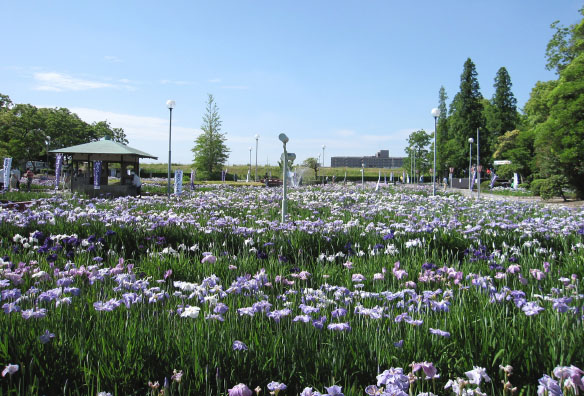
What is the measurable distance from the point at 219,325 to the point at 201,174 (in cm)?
4580

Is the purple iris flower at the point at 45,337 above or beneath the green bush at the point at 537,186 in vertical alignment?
beneath

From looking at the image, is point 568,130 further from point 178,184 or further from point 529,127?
point 529,127

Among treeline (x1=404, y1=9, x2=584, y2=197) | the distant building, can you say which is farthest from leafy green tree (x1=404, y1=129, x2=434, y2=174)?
the distant building

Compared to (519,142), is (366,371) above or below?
below

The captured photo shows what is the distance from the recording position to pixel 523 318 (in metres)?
2.88

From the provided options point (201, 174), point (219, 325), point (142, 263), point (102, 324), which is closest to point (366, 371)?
point (219, 325)

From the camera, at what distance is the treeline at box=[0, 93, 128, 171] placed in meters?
41.5

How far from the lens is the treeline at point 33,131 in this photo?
4147 cm

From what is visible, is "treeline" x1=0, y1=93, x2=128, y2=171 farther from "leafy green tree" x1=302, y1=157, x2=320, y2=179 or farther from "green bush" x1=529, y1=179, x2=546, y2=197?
"green bush" x1=529, y1=179, x2=546, y2=197

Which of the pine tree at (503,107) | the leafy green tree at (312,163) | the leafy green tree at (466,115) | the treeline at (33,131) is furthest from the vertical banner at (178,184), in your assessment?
the pine tree at (503,107)

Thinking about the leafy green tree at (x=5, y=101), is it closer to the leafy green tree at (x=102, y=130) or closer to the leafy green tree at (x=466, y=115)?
the leafy green tree at (x=102, y=130)

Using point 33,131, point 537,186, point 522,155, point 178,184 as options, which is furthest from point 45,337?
point 33,131

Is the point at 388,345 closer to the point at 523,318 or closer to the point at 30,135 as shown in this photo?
the point at 523,318

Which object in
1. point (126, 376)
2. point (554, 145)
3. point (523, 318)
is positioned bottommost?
point (126, 376)
